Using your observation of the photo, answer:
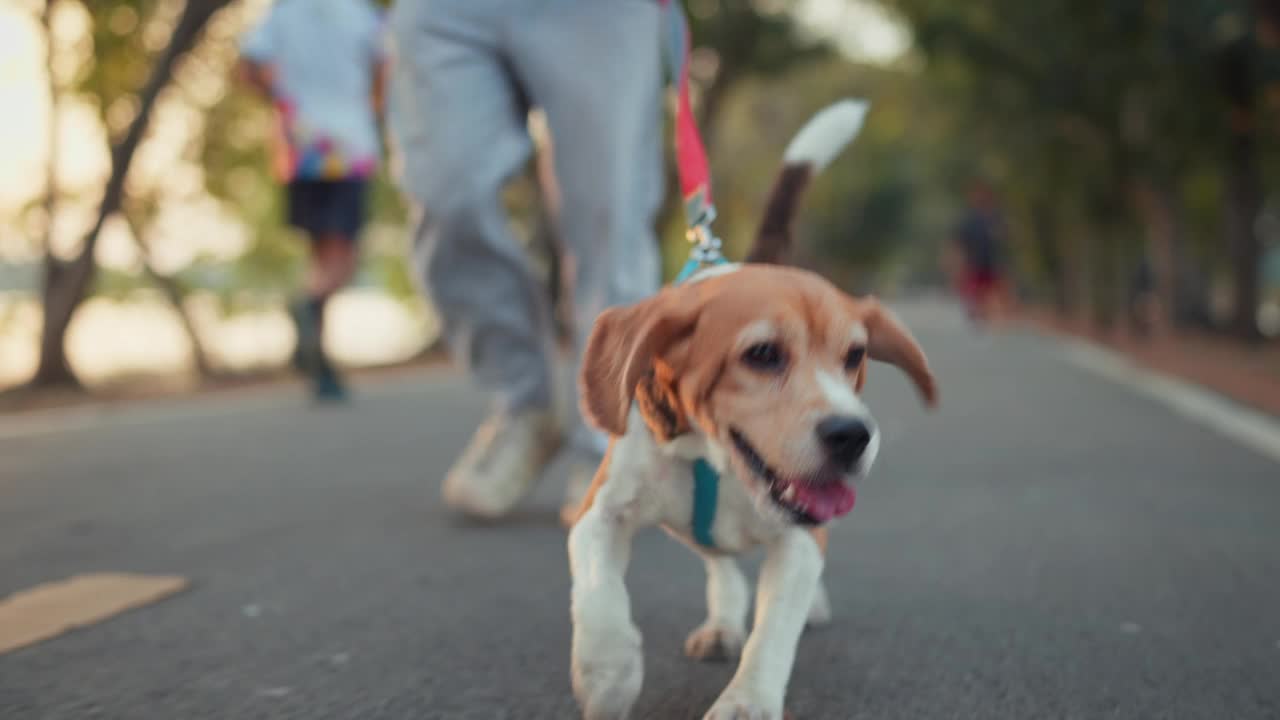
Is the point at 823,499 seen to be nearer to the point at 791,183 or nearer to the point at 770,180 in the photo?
the point at 791,183

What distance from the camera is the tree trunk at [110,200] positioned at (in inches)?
371

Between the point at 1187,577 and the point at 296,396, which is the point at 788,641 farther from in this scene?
the point at 296,396

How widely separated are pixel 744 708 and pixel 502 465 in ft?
7.02

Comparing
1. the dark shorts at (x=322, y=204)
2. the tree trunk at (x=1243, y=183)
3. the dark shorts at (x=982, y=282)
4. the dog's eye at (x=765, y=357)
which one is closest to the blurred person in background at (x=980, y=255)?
the dark shorts at (x=982, y=282)

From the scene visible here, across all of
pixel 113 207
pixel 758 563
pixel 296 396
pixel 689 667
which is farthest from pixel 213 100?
pixel 689 667

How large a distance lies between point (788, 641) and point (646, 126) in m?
2.18

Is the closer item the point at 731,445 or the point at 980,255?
the point at 731,445

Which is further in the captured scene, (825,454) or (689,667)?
(689,667)

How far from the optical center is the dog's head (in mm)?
2246

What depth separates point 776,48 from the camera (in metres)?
21.4

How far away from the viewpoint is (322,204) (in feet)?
26.2

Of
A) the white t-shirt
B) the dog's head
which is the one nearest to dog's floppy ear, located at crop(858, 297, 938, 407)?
the dog's head

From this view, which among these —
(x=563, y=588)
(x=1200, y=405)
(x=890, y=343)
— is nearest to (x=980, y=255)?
(x=1200, y=405)

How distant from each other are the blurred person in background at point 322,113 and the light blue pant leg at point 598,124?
367cm
